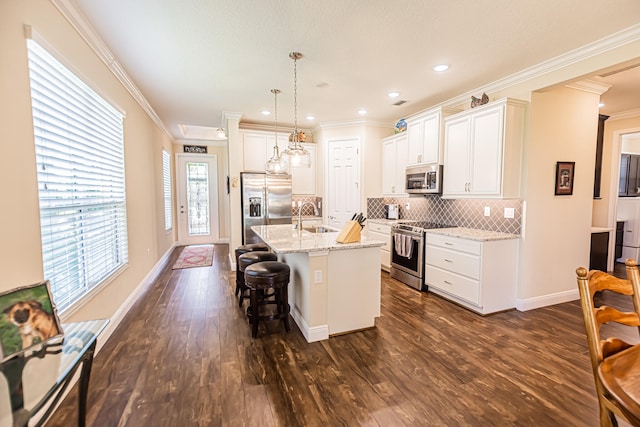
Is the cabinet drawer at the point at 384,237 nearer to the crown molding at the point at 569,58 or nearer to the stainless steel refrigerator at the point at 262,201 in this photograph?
the stainless steel refrigerator at the point at 262,201

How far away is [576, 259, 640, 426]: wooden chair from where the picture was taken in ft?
3.56

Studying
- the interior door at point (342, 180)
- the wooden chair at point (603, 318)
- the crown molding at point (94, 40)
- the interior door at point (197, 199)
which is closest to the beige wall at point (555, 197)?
the wooden chair at point (603, 318)

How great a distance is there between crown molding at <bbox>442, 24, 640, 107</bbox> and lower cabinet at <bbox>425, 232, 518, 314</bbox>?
1887 millimetres

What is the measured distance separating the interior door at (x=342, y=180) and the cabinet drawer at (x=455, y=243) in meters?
1.75

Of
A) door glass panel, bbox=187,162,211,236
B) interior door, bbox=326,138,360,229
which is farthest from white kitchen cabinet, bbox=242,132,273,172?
door glass panel, bbox=187,162,211,236

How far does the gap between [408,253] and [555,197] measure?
1.88m

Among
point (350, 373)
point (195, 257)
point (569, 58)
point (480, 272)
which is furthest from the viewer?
point (195, 257)

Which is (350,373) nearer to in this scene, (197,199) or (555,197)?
(555,197)

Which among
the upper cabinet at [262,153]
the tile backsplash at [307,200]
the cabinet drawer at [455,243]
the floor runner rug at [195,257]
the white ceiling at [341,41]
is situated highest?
the white ceiling at [341,41]

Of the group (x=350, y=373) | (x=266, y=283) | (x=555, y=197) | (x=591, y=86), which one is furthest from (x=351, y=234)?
(x=591, y=86)

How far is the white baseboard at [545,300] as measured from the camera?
11.0 feet

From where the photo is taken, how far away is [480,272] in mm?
3178

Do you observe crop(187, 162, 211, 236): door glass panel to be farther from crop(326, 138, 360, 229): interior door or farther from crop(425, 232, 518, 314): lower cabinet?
crop(425, 232, 518, 314): lower cabinet

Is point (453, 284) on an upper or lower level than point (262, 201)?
lower
